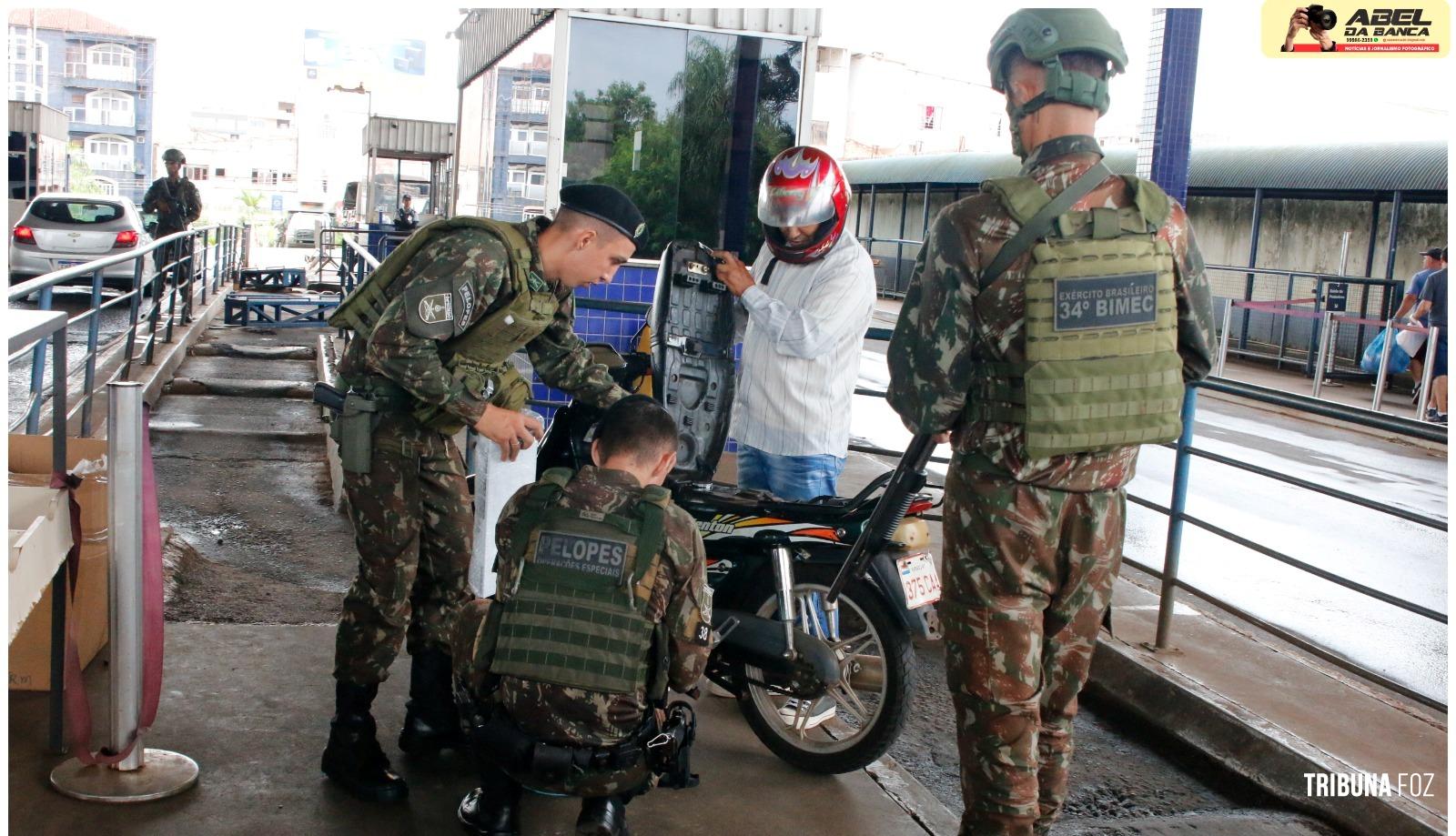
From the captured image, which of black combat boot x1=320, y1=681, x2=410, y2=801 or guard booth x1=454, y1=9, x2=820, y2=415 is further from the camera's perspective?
guard booth x1=454, y1=9, x2=820, y2=415

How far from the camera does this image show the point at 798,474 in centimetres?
405

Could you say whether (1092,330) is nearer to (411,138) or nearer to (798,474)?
(798,474)

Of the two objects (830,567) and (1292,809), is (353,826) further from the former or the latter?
(1292,809)

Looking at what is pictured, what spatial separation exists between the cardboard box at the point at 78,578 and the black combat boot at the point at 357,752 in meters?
0.86

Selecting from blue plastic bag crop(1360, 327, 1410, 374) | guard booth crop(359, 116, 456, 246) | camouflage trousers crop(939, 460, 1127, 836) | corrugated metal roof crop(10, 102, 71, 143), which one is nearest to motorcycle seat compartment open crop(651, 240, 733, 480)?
camouflage trousers crop(939, 460, 1127, 836)

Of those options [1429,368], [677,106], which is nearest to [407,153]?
[677,106]

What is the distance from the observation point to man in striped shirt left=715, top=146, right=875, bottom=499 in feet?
12.7

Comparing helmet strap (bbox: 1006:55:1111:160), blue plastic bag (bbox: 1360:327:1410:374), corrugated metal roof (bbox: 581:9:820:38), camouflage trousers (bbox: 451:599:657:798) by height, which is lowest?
camouflage trousers (bbox: 451:599:657:798)

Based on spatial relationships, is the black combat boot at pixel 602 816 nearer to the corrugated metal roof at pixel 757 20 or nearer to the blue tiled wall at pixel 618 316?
the blue tiled wall at pixel 618 316

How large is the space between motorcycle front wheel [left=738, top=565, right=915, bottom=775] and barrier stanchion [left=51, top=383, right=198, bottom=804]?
157cm

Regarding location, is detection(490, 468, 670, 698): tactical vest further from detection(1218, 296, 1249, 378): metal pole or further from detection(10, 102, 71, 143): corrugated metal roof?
detection(10, 102, 71, 143): corrugated metal roof

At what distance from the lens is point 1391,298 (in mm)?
14883

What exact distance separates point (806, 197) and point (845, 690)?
1509 millimetres

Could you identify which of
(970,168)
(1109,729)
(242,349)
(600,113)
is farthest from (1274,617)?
(970,168)
